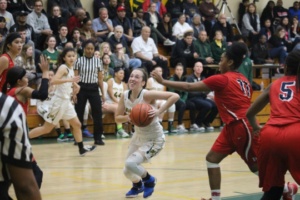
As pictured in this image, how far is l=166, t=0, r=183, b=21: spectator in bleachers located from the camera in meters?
18.6

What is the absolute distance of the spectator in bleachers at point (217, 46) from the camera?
56.9 feet

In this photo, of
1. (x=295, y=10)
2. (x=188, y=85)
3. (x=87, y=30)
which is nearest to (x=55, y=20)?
(x=87, y=30)

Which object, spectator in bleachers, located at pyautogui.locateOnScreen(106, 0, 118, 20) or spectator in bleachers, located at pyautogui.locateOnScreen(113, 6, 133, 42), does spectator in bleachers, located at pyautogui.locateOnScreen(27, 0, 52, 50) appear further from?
spectator in bleachers, located at pyautogui.locateOnScreen(106, 0, 118, 20)

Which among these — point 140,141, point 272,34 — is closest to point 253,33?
point 272,34

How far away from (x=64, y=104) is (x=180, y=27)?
302 inches

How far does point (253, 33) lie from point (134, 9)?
3.88 m

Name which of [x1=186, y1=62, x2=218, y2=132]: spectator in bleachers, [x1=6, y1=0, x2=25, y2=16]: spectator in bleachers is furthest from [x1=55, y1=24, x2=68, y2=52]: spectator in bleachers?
[x1=186, y1=62, x2=218, y2=132]: spectator in bleachers

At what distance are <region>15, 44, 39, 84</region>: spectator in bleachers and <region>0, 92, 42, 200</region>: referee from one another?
9.60 meters

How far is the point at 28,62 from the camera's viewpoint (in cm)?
1309

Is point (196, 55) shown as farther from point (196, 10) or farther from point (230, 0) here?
point (230, 0)

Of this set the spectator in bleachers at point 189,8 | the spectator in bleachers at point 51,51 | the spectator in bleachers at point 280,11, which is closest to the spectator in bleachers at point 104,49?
the spectator in bleachers at point 51,51

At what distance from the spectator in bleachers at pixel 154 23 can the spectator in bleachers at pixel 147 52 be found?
1078mm

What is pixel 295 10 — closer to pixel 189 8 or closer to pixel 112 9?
pixel 189 8

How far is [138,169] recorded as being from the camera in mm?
6758
